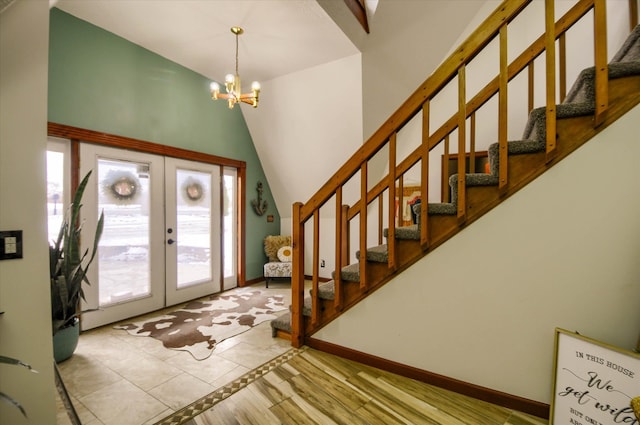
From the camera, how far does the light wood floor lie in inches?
61.0

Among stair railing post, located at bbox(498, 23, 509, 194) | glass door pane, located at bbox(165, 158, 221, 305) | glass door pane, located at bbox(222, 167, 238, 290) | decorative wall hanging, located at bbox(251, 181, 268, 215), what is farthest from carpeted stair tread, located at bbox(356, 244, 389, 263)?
decorative wall hanging, located at bbox(251, 181, 268, 215)

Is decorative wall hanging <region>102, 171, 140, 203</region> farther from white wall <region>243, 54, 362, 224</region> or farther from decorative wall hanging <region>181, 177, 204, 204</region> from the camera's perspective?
white wall <region>243, 54, 362, 224</region>

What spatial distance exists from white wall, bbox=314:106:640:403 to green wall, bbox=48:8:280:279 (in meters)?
3.32

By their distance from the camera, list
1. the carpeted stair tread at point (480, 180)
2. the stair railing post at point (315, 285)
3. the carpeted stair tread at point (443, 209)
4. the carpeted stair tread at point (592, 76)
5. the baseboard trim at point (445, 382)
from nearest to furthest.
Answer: the carpeted stair tread at point (592, 76) → the baseboard trim at point (445, 382) → the carpeted stair tread at point (480, 180) → the carpeted stair tread at point (443, 209) → the stair railing post at point (315, 285)

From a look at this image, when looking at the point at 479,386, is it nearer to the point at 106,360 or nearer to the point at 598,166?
the point at 598,166

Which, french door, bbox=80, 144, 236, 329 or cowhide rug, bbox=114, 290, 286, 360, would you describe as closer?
cowhide rug, bbox=114, 290, 286, 360

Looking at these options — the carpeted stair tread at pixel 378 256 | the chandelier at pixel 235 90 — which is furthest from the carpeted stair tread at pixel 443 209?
the chandelier at pixel 235 90

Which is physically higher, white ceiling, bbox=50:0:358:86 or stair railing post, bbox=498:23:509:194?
white ceiling, bbox=50:0:358:86

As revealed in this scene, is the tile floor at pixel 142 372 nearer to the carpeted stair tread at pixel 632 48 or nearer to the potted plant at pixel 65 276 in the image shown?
the potted plant at pixel 65 276

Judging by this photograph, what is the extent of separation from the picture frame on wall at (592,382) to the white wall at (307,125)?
2989 mm

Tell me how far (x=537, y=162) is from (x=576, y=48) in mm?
2455

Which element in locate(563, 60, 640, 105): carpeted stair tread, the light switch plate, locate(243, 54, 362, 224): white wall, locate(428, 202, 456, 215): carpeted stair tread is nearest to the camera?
the light switch plate

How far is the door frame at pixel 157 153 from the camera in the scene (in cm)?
268

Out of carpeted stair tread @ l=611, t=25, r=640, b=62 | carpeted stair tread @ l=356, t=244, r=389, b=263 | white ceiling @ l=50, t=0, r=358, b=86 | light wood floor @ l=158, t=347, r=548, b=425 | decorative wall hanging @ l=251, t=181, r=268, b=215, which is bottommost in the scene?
light wood floor @ l=158, t=347, r=548, b=425
